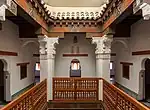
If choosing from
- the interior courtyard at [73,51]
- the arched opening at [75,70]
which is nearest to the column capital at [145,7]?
the interior courtyard at [73,51]

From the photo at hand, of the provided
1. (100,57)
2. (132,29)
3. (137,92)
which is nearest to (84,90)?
(100,57)

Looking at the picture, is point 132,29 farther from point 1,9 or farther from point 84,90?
point 1,9

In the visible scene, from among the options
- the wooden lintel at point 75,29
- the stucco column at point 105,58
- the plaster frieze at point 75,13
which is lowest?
the stucco column at point 105,58

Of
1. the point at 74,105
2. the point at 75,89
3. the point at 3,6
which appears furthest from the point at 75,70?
the point at 3,6

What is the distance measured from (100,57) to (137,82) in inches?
70.5

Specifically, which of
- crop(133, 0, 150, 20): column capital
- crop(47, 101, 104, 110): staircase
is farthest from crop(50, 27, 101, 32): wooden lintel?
crop(133, 0, 150, 20): column capital

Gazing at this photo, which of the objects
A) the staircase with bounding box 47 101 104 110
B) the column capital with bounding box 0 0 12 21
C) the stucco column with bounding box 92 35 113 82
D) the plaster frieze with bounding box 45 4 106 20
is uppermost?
the plaster frieze with bounding box 45 4 106 20

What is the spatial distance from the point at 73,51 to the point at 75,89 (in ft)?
10.7

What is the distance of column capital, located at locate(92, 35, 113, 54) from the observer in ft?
25.6

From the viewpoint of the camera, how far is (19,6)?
13.6 feet

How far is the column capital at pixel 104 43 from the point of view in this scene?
308 inches

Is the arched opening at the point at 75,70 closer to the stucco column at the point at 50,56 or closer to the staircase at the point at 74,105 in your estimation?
the stucco column at the point at 50,56

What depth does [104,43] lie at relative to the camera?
26.4 feet

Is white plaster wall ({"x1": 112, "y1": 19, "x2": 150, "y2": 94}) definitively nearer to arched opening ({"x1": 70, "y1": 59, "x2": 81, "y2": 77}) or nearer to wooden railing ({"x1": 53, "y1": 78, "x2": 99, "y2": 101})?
wooden railing ({"x1": 53, "y1": 78, "x2": 99, "y2": 101})
